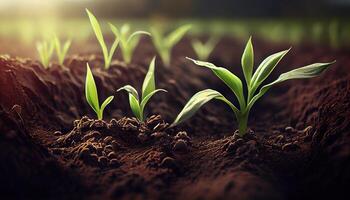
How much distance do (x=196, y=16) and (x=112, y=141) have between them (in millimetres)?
12232

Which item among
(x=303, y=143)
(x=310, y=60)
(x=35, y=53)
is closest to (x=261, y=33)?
(x=310, y=60)

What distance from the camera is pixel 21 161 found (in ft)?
6.73

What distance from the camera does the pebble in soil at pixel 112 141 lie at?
2.29m

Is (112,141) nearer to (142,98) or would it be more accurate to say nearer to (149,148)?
(149,148)

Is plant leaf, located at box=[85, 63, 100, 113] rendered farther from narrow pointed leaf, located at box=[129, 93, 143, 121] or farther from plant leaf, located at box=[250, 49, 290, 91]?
plant leaf, located at box=[250, 49, 290, 91]

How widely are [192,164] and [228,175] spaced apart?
0.25 meters

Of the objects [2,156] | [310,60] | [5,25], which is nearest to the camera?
[2,156]

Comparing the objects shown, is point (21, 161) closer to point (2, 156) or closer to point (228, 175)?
point (2, 156)

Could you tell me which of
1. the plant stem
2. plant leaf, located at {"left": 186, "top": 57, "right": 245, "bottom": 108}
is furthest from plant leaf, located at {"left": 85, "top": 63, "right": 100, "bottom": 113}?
the plant stem

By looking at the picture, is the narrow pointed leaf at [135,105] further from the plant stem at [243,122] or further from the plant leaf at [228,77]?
the plant stem at [243,122]

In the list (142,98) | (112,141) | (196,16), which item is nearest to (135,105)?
(142,98)

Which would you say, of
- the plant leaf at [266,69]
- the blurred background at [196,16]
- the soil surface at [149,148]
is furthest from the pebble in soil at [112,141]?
the blurred background at [196,16]

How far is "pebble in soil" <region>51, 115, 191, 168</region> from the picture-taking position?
2.29 m

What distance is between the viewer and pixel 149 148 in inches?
95.3
